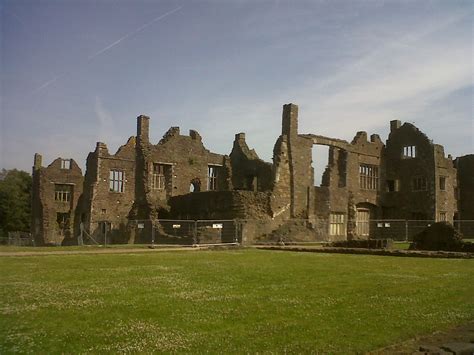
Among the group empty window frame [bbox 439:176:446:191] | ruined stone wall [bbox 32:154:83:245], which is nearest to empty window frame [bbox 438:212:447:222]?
empty window frame [bbox 439:176:446:191]

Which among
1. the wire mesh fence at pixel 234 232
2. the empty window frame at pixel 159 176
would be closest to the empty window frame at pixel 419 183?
the wire mesh fence at pixel 234 232

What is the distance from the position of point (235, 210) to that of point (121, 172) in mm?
11979

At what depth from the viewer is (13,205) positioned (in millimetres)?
64625

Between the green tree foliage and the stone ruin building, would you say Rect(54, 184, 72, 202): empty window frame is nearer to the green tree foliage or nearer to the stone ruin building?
the stone ruin building

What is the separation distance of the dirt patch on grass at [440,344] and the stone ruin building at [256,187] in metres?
25.7

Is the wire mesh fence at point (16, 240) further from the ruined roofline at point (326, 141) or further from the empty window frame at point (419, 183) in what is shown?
the empty window frame at point (419, 183)

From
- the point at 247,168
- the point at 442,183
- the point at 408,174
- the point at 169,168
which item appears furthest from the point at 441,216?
the point at 169,168

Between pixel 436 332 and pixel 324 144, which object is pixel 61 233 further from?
pixel 436 332

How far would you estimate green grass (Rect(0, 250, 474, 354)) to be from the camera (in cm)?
672

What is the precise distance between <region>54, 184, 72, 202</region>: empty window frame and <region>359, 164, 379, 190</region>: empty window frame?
1159 inches

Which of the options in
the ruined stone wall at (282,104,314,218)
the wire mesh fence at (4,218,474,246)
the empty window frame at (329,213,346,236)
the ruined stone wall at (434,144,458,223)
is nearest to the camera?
the wire mesh fence at (4,218,474,246)

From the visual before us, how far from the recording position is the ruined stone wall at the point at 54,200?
50000 millimetres

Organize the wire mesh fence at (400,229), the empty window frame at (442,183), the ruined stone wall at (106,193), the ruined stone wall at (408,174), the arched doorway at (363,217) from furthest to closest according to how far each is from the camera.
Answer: the empty window frame at (442,183) → the ruined stone wall at (408,174) → the arched doorway at (363,217) → the wire mesh fence at (400,229) → the ruined stone wall at (106,193)

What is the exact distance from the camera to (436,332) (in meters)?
7.61
